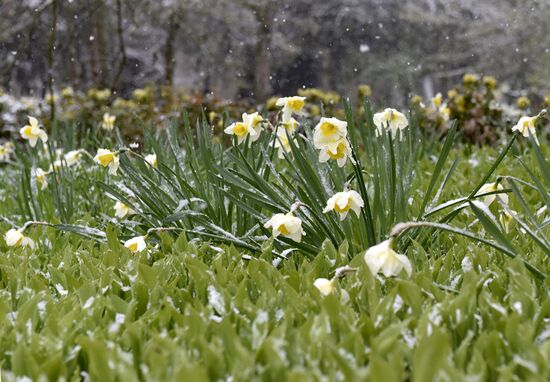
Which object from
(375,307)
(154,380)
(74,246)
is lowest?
(74,246)

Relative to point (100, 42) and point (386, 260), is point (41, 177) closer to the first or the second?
point (386, 260)

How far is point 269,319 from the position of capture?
5.05ft

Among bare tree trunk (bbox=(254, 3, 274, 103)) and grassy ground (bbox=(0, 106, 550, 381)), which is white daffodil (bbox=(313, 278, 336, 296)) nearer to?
grassy ground (bbox=(0, 106, 550, 381))

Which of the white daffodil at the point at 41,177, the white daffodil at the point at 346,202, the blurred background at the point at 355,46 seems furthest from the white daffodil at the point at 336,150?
the blurred background at the point at 355,46

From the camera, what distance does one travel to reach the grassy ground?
1234mm

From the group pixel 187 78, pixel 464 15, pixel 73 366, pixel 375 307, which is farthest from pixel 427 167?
pixel 187 78

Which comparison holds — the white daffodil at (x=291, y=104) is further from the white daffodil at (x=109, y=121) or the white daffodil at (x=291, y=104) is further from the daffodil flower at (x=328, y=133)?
the white daffodil at (x=109, y=121)

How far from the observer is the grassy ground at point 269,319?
1234 mm

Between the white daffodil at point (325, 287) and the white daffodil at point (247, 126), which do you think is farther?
the white daffodil at point (247, 126)

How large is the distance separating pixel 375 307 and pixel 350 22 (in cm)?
1821

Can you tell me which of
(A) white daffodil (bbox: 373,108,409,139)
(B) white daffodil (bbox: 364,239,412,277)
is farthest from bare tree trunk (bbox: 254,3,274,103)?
(B) white daffodil (bbox: 364,239,412,277)

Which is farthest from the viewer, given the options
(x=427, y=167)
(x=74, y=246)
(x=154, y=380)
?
(x=427, y=167)

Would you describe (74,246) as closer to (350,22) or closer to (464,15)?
(350,22)

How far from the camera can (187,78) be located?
2417cm
